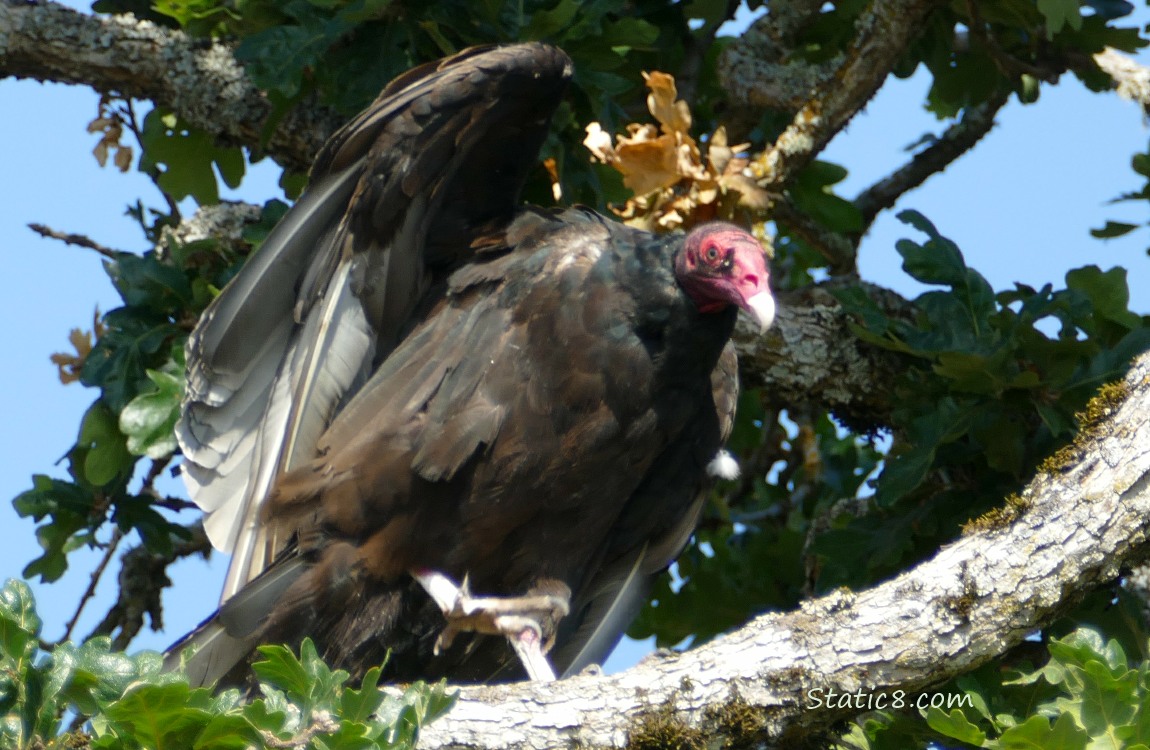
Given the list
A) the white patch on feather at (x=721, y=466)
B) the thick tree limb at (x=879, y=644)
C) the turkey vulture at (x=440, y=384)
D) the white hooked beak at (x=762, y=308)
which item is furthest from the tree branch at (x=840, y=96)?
the thick tree limb at (x=879, y=644)

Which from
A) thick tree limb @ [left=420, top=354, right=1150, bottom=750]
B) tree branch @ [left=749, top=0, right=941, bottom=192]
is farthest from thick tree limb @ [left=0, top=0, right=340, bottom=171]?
thick tree limb @ [left=420, top=354, right=1150, bottom=750]

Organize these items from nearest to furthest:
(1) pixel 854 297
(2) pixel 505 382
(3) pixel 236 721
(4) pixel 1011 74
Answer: (3) pixel 236 721, (2) pixel 505 382, (1) pixel 854 297, (4) pixel 1011 74

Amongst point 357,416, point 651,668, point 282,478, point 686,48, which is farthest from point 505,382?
point 686,48

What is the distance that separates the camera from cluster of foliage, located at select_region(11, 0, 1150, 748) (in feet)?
13.9

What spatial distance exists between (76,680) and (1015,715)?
214 cm

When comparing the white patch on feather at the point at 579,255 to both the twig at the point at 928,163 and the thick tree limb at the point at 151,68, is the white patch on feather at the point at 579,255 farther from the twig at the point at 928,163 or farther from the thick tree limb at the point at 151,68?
the twig at the point at 928,163

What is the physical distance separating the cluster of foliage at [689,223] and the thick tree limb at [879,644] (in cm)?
35

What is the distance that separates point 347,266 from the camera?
414 cm

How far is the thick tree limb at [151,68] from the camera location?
187 inches

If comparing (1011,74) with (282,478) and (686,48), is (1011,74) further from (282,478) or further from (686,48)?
(282,478)

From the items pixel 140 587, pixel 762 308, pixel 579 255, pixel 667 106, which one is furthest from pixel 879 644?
pixel 140 587

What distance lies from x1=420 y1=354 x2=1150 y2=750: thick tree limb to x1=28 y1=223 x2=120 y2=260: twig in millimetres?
2495

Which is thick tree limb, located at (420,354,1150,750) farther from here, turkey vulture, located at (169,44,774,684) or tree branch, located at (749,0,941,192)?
tree branch, located at (749,0,941,192)

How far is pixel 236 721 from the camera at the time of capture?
245 centimetres
